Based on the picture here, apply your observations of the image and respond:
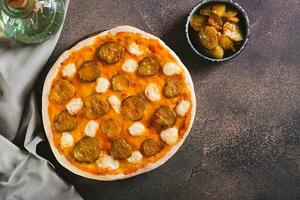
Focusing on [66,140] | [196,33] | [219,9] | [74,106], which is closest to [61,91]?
[74,106]

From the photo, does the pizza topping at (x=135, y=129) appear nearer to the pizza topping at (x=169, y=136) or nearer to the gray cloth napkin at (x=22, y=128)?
the pizza topping at (x=169, y=136)

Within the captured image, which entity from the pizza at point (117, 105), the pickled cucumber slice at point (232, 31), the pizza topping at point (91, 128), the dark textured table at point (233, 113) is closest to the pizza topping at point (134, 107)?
the pizza at point (117, 105)

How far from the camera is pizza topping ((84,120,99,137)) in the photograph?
6.88ft

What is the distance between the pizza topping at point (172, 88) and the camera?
6.87 ft

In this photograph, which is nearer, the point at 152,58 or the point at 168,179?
the point at 152,58

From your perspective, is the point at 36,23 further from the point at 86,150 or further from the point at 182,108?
the point at 182,108

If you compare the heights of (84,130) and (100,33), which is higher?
(100,33)

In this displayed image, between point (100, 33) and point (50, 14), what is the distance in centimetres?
18

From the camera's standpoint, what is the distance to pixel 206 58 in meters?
2.14

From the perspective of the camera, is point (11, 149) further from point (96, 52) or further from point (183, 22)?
point (183, 22)

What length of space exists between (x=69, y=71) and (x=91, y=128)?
21cm

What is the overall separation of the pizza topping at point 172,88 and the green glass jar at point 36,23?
1.39 feet

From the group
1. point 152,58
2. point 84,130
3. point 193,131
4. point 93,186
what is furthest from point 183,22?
point 93,186

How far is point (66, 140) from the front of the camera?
209 centimetres
